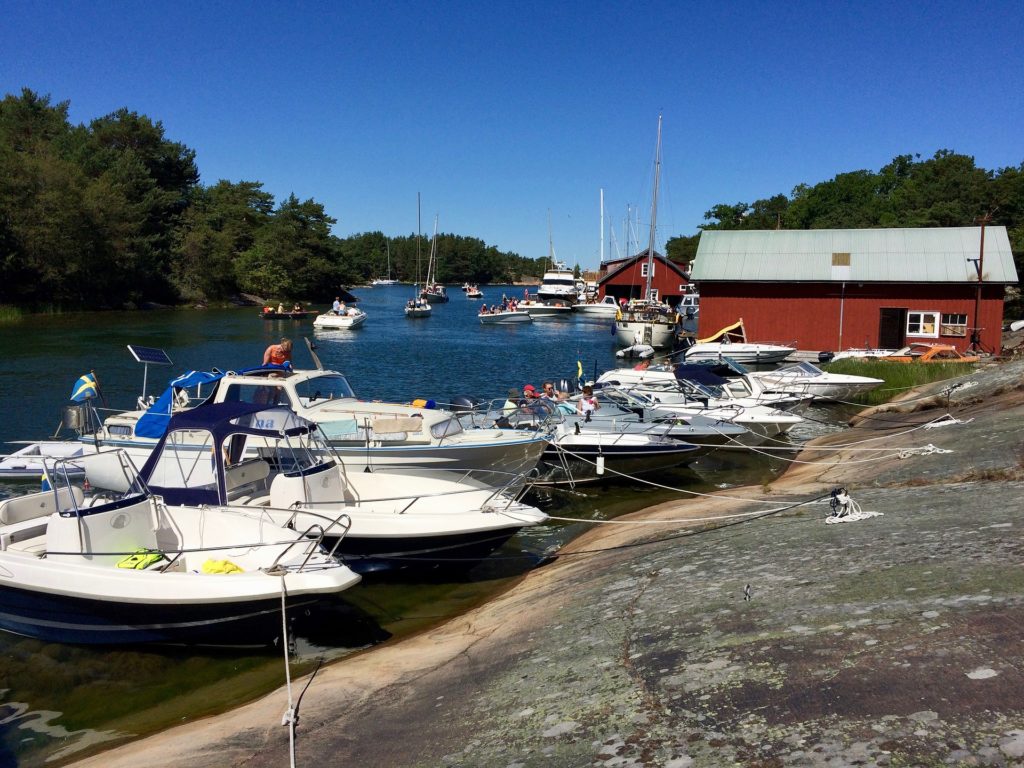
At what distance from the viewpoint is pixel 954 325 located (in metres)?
33.4

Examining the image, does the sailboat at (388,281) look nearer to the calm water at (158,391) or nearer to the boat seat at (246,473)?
the calm water at (158,391)

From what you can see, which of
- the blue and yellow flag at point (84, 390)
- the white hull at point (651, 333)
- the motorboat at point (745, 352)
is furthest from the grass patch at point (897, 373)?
Answer: the blue and yellow flag at point (84, 390)

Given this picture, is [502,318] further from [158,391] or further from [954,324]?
[158,391]

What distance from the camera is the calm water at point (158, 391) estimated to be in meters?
8.81

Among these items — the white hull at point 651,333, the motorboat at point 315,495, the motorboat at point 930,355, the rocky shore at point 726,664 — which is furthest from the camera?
the white hull at point 651,333

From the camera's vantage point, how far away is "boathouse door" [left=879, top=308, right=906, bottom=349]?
34.4m

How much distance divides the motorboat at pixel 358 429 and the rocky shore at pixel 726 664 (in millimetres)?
3796

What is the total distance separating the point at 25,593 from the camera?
9.49m

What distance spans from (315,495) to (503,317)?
64526 millimetres

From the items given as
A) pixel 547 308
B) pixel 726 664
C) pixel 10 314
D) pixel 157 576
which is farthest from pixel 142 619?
pixel 547 308

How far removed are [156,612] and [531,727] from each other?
17.5 feet

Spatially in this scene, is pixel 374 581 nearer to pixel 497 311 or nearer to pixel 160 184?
pixel 497 311

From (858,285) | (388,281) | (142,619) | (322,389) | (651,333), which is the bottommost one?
(142,619)

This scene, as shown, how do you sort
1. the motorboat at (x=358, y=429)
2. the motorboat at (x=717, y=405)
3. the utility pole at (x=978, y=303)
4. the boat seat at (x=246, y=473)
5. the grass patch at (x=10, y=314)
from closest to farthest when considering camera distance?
the boat seat at (x=246, y=473) → the motorboat at (x=358, y=429) → the motorboat at (x=717, y=405) → the utility pole at (x=978, y=303) → the grass patch at (x=10, y=314)
